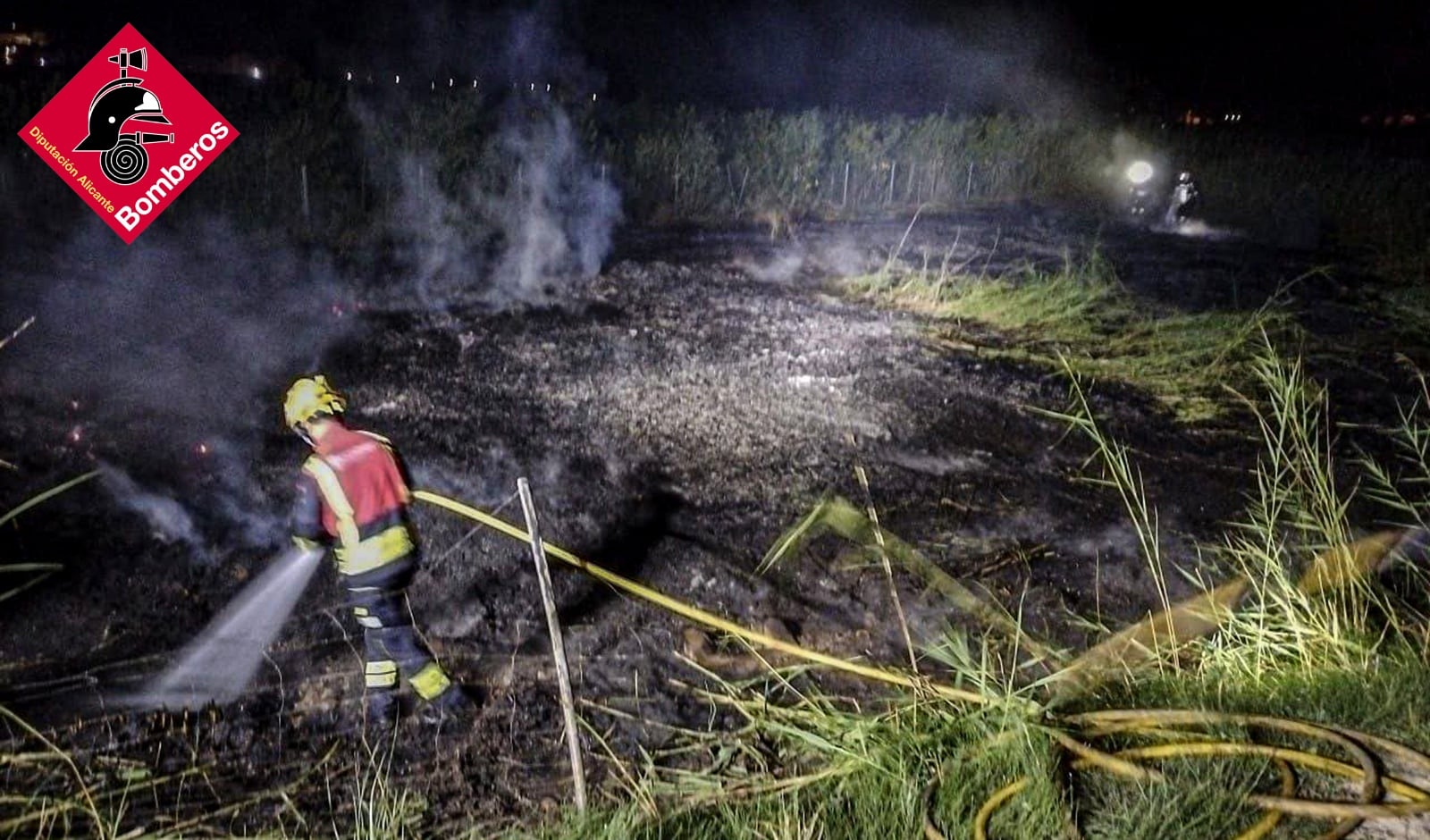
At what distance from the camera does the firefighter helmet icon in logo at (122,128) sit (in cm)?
852

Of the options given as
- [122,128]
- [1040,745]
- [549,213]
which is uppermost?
[122,128]

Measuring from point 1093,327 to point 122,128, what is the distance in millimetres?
8514

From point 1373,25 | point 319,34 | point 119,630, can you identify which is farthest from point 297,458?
point 1373,25

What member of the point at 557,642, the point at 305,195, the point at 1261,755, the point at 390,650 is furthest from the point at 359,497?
the point at 305,195

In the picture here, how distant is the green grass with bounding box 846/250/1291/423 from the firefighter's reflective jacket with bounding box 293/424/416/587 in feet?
16.9

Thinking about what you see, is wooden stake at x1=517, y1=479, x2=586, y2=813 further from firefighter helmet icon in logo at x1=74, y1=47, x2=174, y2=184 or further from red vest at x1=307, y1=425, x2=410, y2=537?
firefighter helmet icon in logo at x1=74, y1=47, x2=174, y2=184

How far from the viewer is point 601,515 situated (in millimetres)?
4844

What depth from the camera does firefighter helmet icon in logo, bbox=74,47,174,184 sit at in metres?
8.52

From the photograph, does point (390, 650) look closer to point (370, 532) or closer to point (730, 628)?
point (370, 532)

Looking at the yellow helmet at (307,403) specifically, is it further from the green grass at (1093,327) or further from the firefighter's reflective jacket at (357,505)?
the green grass at (1093,327)

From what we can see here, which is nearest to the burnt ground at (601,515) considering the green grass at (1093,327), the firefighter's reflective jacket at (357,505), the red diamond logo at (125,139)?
the green grass at (1093,327)

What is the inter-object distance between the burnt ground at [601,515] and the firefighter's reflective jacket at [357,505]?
497mm

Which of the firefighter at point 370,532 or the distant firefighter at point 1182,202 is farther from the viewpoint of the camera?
the distant firefighter at point 1182,202

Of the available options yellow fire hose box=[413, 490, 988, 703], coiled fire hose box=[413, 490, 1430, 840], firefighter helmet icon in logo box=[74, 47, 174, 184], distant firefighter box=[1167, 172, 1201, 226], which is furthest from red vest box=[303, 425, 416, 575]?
distant firefighter box=[1167, 172, 1201, 226]
